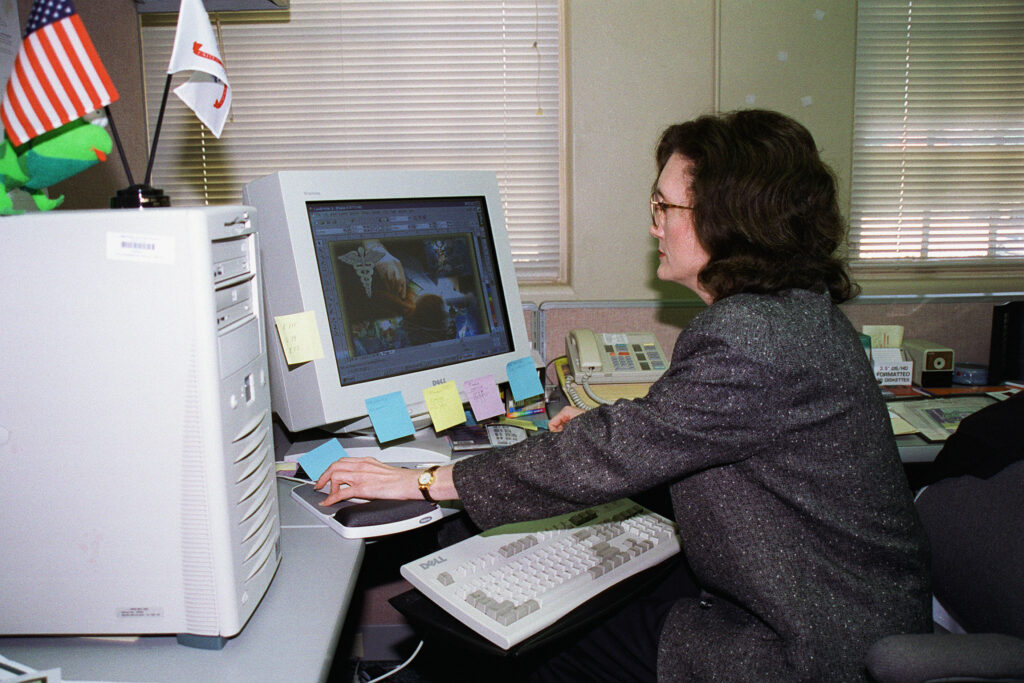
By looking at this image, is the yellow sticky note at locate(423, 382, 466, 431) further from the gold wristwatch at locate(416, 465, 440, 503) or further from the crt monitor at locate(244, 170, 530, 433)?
the gold wristwatch at locate(416, 465, 440, 503)

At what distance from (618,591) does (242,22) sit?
177 cm

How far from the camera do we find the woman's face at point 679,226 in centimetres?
122

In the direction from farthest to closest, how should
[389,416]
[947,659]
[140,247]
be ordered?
[389,416] → [947,659] → [140,247]

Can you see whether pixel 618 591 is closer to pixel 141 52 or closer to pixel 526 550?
pixel 526 550

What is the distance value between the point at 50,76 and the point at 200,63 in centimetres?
31

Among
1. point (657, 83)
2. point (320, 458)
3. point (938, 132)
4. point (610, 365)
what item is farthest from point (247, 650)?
point (938, 132)

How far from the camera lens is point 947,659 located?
0.88m

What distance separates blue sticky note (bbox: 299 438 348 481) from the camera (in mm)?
1289

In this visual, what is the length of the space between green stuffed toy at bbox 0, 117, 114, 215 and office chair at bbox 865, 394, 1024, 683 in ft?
3.78

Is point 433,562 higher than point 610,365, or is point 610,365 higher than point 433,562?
point 610,365

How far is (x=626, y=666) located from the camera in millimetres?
1174

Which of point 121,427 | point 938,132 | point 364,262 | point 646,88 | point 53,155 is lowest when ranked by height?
point 121,427

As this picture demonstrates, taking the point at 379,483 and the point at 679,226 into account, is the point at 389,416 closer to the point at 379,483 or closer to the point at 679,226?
the point at 379,483

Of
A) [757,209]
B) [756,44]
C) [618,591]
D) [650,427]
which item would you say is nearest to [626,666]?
[618,591]
